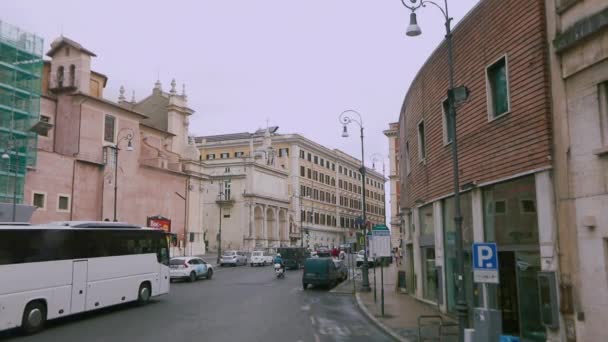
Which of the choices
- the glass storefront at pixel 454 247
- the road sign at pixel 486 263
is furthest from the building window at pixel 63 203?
the road sign at pixel 486 263

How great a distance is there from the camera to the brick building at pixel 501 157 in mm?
12391

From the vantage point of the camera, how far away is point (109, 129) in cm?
5059

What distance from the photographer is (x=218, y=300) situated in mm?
23328

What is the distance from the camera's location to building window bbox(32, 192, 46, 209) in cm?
4047

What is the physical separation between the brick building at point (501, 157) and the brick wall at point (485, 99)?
26mm

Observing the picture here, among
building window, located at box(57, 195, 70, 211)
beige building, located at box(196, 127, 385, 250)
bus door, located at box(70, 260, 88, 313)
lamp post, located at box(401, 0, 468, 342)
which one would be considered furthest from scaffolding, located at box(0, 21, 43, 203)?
beige building, located at box(196, 127, 385, 250)

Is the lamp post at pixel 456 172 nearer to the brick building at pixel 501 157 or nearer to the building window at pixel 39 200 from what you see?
the brick building at pixel 501 157

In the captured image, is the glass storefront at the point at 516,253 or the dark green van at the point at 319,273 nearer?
the glass storefront at the point at 516,253

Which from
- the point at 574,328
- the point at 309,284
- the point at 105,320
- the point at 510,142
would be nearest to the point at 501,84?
the point at 510,142

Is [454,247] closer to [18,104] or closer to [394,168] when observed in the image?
[18,104]

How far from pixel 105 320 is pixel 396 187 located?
Result: 6121 cm

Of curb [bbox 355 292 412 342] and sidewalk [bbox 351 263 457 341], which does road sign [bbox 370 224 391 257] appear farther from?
curb [bbox 355 292 412 342]

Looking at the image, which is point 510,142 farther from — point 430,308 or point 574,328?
point 430,308

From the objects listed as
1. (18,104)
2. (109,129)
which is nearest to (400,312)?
(18,104)
